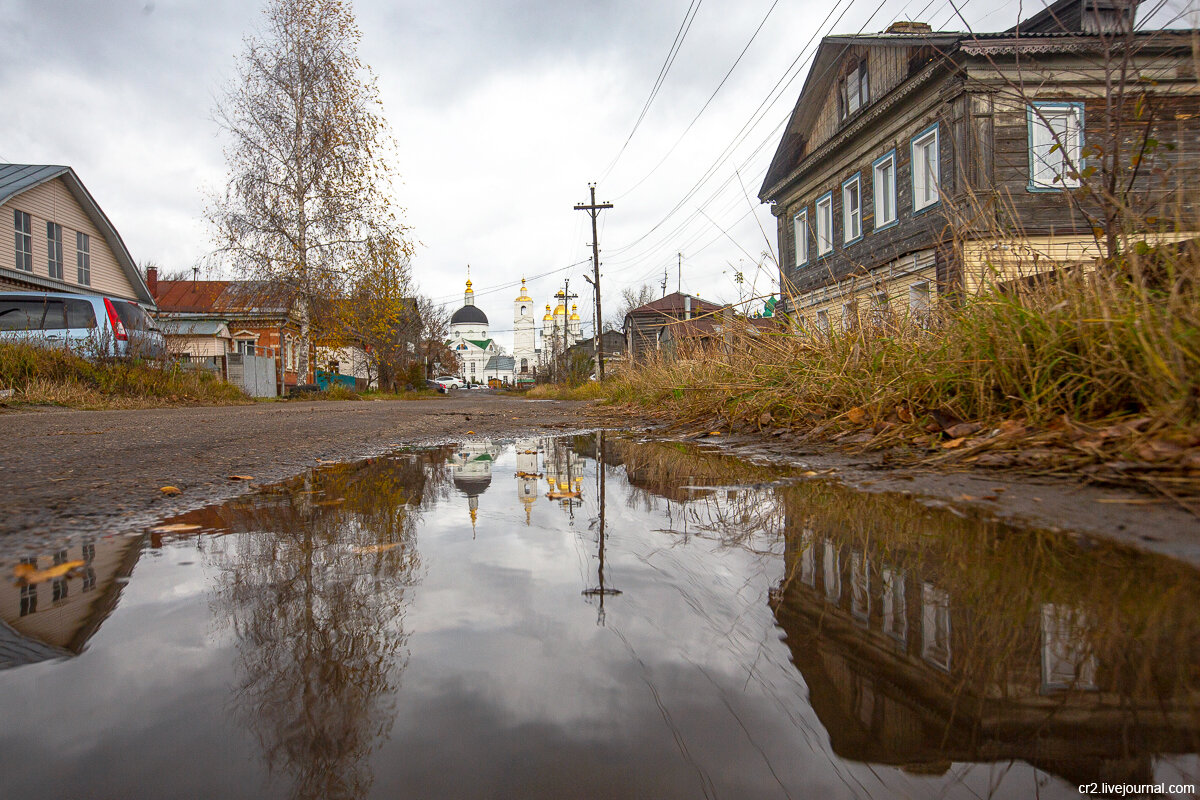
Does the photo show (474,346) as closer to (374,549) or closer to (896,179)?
(896,179)

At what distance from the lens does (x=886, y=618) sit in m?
0.99

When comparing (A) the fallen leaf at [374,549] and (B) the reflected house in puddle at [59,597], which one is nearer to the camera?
(B) the reflected house in puddle at [59,597]

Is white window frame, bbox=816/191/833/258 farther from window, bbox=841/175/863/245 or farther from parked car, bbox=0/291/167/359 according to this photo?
parked car, bbox=0/291/167/359

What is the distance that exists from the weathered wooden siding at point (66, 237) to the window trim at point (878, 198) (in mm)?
20909

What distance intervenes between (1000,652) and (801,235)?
58.7 ft

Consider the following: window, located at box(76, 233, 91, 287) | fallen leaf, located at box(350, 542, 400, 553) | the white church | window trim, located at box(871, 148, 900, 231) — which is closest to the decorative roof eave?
window trim, located at box(871, 148, 900, 231)

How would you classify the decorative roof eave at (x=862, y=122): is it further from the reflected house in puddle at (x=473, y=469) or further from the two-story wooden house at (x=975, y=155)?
the reflected house in puddle at (x=473, y=469)

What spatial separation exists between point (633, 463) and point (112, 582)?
227 centimetres

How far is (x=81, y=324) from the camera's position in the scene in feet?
37.9

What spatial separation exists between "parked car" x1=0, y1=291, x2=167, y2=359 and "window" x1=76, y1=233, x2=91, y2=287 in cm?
1029

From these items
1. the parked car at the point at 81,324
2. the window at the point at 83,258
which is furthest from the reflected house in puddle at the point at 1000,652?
the window at the point at 83,258

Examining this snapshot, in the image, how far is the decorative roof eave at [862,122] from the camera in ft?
37.6

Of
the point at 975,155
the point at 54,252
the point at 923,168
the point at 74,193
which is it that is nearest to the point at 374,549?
the point at 975,155

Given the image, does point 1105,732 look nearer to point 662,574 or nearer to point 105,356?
point 662,574
